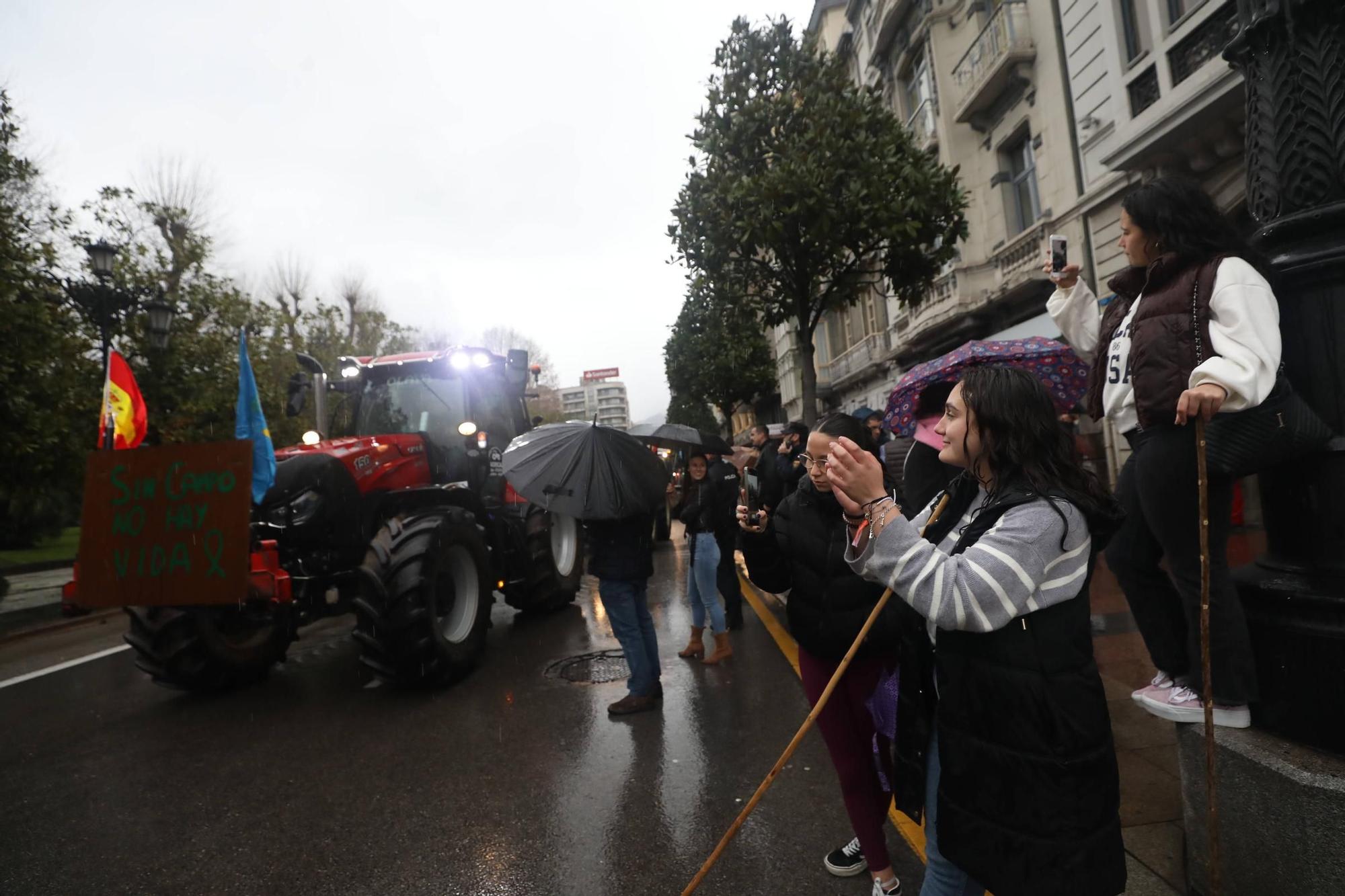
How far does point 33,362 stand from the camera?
33.1 ft

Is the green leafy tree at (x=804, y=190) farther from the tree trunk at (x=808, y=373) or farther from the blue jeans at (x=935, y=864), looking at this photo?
the blue jeans at (x=935, y=864)

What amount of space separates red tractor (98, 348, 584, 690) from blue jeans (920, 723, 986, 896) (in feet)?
12.3

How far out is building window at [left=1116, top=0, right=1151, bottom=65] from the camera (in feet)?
37.0

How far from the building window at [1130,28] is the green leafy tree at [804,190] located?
9.52ft

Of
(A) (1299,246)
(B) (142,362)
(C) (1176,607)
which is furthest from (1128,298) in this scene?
(B) (142,362)

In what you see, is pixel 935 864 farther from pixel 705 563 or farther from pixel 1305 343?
pixel 705 563

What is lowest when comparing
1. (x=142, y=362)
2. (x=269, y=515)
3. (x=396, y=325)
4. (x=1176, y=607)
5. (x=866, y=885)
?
(x=866, y=885)

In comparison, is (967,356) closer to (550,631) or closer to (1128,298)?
(1128,298)

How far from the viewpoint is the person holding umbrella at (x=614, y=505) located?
4.88m

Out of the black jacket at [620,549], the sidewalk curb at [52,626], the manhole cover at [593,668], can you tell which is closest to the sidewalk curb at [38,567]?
the sidewalk curb at [52,626]

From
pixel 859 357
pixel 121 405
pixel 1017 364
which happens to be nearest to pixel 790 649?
pixel 1017 364

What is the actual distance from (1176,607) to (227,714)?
18.2 feet

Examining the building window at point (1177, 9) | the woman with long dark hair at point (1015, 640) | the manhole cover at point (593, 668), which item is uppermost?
the building window at point (1177, 9)

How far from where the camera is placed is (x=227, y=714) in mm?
5234
